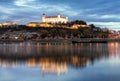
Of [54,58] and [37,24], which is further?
[37,24]

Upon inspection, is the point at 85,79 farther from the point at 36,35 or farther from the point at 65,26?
the point at 65,26

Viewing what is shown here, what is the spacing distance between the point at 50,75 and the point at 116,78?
3.60 m

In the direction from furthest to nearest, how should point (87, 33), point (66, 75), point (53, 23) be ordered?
point (53, 23)
point (87, 33)
point (66, 75)

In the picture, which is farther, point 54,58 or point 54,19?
point 54,19

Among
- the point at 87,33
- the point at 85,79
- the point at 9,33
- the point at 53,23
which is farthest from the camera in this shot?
the point at 53,23

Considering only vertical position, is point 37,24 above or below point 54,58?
above

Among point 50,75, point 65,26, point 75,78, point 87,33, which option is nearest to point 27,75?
point 50,75

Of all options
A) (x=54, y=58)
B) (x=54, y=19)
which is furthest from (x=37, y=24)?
(x=54, y=58)

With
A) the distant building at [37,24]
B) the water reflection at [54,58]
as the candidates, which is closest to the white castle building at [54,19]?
the distant building at [37,24]

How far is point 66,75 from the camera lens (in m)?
15.5

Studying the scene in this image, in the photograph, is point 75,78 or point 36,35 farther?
point 36,35

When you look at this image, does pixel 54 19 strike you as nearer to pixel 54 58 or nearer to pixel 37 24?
pixel 37 24

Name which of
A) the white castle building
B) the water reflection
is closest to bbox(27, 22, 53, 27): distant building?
the white castle building

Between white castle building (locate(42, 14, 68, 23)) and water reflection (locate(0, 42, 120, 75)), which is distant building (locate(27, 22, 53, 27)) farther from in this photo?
water reflection (locate(0, 42, 120, 75))
